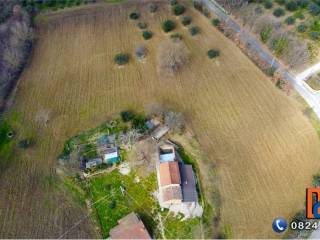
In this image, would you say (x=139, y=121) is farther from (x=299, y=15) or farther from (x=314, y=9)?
(x=314, y=9)

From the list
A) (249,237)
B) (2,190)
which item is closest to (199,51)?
(249,237)

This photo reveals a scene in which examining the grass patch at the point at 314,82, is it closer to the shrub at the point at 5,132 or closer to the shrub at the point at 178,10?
→ the shrub at the point at 178,10

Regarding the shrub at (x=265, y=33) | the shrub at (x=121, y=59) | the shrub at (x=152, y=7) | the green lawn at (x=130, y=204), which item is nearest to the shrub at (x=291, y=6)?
the shrub at (x=265, y=33)

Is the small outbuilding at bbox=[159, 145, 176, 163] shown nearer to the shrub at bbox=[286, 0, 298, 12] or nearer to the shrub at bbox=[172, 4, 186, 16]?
the shrub at bbox=[172, 4, 186, 16]

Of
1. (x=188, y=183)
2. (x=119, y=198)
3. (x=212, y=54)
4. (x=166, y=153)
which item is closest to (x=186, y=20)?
A: (x=212, y=54)

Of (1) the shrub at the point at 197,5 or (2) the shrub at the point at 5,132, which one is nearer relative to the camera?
(2) the shrub at the point at 5,132

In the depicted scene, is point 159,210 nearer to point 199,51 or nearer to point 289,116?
point 289,116

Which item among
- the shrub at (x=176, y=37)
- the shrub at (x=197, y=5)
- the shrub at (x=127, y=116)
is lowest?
the shrub at (x=127, y=116)

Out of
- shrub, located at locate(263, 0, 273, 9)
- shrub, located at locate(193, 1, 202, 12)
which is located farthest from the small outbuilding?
shrub, located at locate(263, 0, 273, 9)
